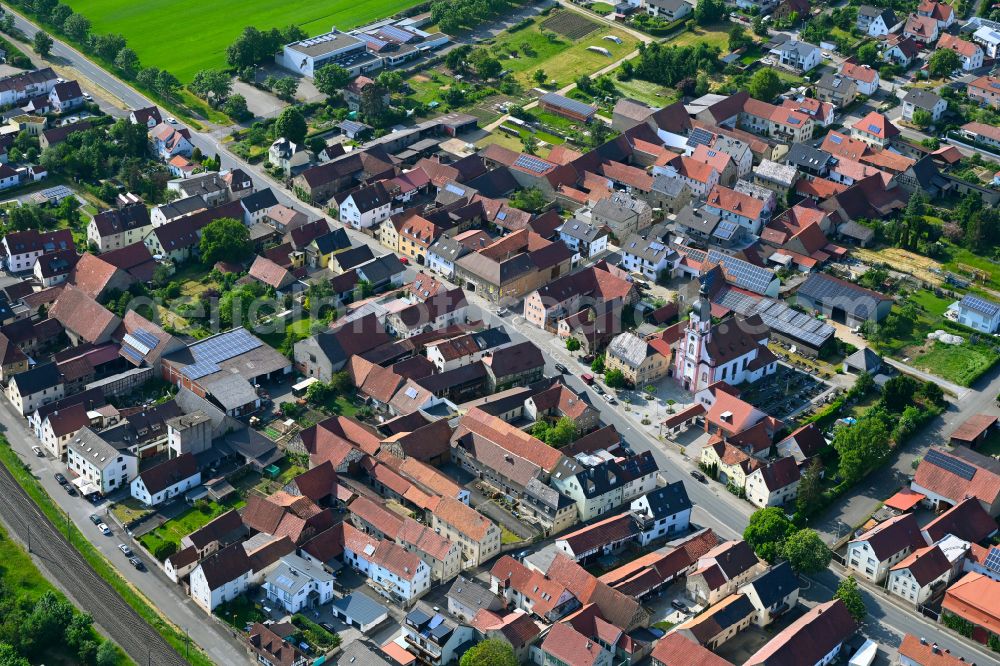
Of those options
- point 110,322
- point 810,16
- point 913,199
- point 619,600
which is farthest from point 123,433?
point 810,16

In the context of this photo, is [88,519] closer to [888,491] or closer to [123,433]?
[123,433]

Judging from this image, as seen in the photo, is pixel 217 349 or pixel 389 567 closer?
pixel 389 567

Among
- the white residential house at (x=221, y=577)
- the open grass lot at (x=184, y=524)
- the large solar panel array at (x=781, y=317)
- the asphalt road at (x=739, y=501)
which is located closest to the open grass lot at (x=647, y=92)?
the large solar panel array at (x=781, y=317)

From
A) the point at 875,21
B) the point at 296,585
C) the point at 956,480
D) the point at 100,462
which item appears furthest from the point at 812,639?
the point at 875,21

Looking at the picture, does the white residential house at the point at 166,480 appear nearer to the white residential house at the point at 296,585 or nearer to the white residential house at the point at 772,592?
the white residential house at the point at 296,585

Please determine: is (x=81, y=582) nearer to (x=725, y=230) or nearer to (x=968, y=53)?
(x=725, y=230)

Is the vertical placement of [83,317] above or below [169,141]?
below

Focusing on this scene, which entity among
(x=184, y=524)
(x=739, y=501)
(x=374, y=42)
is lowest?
(x=739, y=501)
